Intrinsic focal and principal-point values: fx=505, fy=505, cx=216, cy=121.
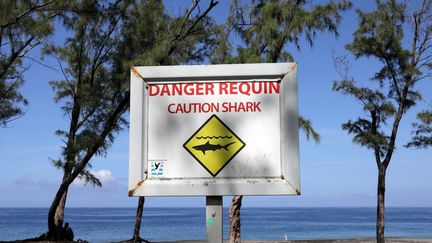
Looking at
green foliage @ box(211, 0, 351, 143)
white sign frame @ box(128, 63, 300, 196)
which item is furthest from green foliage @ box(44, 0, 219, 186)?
white sign frame @ box(128, 63, 300, 196)

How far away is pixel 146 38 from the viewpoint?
671 inches

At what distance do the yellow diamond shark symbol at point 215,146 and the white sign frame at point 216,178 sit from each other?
77mm

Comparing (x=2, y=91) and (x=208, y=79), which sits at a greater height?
(x=2, y=91)

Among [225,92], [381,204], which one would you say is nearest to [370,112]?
[381,204]

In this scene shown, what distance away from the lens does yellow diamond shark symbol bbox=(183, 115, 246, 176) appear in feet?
7.54

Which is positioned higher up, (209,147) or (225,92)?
(225,92)

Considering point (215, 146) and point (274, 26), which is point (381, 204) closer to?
point (274, 26)

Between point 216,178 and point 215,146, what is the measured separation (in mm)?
145

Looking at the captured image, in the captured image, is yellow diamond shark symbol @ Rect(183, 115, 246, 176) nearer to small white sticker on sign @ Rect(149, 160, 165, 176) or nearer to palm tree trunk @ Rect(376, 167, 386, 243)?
small white sticker on sign @ Rect(149, 160, 165, 176)

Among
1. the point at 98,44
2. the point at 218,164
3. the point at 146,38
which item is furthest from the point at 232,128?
the point at 98,44

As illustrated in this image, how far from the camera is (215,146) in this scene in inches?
90.9

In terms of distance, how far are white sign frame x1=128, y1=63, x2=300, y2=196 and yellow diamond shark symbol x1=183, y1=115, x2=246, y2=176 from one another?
0.25ft

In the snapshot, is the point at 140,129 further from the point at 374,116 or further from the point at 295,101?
the point at 374,116

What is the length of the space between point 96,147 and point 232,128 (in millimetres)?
15226
